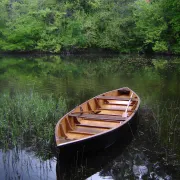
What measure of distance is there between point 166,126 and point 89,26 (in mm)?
26289

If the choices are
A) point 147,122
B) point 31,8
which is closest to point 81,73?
point 147,122

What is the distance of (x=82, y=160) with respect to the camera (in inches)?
239

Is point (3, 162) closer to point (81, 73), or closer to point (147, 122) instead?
point (147, 122)

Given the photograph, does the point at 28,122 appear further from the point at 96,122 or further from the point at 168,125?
the point at 168,125

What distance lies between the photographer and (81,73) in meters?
19.3

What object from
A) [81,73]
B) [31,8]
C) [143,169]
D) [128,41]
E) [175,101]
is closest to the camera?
[143,169]

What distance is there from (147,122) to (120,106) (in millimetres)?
1041

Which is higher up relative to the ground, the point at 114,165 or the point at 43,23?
the point at 43,23

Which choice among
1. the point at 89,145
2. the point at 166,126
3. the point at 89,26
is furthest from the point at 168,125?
the point at 89,26

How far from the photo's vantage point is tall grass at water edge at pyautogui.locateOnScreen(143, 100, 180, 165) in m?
6.66

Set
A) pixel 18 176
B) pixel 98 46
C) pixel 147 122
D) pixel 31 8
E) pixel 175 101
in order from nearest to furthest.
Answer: pixel 18 176, pixel 147 122, pixel 175 101, pixel 98 46, pixel 31 8

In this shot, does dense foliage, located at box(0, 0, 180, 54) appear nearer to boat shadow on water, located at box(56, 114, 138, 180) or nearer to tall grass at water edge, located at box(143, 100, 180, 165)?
tall grass at water edge, located at box(143, 100, 180, 165)

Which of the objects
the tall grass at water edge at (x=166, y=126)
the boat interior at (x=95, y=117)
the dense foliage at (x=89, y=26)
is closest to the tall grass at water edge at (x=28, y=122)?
the boat interior at (x=95, y=117)

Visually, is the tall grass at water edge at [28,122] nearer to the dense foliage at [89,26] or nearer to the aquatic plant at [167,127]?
the aquatic plant at [167,127]
